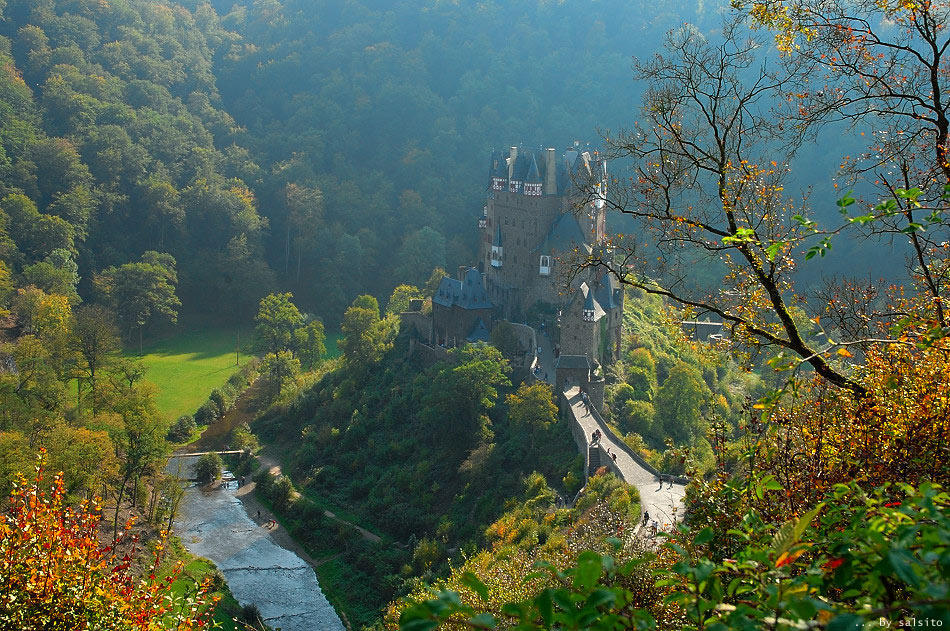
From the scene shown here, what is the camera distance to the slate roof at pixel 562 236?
4703 cm

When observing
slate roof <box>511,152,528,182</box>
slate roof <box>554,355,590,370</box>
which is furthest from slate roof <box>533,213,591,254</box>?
slate roof <box>554,355,590,370</box>

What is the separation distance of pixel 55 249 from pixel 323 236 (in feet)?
81.8

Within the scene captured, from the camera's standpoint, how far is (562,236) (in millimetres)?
47438

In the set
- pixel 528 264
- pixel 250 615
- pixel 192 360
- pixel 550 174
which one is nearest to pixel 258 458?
pixel 250 615

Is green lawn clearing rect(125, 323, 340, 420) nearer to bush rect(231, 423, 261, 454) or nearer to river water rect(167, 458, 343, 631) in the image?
bush rect(231, 423, 261, 454)

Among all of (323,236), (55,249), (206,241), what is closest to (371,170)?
(323,236)

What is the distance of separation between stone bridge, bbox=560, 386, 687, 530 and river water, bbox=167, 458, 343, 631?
480 inches

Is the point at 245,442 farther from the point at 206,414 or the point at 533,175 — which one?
the point at 533,175

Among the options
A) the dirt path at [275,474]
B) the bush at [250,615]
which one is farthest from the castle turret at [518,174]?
the bush at [250,615]

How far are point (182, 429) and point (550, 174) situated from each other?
89.9 ft

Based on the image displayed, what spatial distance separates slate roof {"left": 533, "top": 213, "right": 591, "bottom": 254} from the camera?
47.0 meters

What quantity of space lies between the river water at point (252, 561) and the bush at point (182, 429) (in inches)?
289

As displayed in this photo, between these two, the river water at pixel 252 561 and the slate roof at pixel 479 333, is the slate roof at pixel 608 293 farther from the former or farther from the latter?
the river water at pixel 252 561

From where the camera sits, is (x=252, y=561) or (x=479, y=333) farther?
(x=479, y=333)
